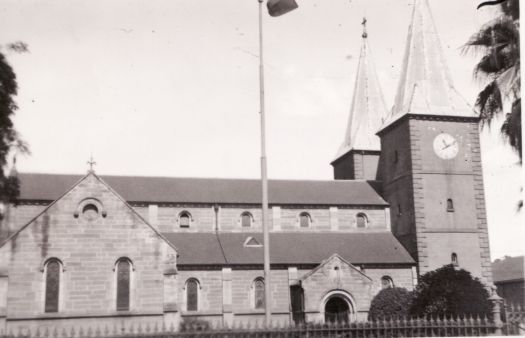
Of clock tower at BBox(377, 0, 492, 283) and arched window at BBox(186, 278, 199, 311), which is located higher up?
clock tower at BBox(377, 0, 492, 283)

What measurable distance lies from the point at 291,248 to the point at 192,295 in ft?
22.9

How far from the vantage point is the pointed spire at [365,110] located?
46531 millimetres

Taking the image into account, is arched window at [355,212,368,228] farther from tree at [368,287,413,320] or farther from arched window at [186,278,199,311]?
arched window at [186,278,199,311]

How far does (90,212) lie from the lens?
29.3 m

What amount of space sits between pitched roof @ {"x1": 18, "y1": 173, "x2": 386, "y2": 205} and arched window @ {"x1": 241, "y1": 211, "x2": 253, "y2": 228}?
2.85ft

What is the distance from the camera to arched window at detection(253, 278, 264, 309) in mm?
34625

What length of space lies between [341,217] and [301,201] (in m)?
3.04

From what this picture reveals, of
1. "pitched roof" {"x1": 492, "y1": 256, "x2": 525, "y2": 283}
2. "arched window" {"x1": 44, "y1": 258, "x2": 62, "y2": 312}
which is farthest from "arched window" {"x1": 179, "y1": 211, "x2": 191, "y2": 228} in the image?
"pitched roof" {"x1": 492, "y1": 256, "x2": 525, "y2": 283}

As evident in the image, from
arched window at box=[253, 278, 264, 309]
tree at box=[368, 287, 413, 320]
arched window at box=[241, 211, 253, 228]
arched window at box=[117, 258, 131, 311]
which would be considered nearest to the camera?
arched window at box=[117, 258, 131, 311]

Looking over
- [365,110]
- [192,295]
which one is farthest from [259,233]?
[365,110]

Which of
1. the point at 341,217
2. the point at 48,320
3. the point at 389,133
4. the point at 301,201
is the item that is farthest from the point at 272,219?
the point at 48,320

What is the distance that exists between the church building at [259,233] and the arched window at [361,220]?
74 millimetres

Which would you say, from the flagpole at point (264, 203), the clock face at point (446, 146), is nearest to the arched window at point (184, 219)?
the clock face at point (446, 146)

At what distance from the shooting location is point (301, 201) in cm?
3997
